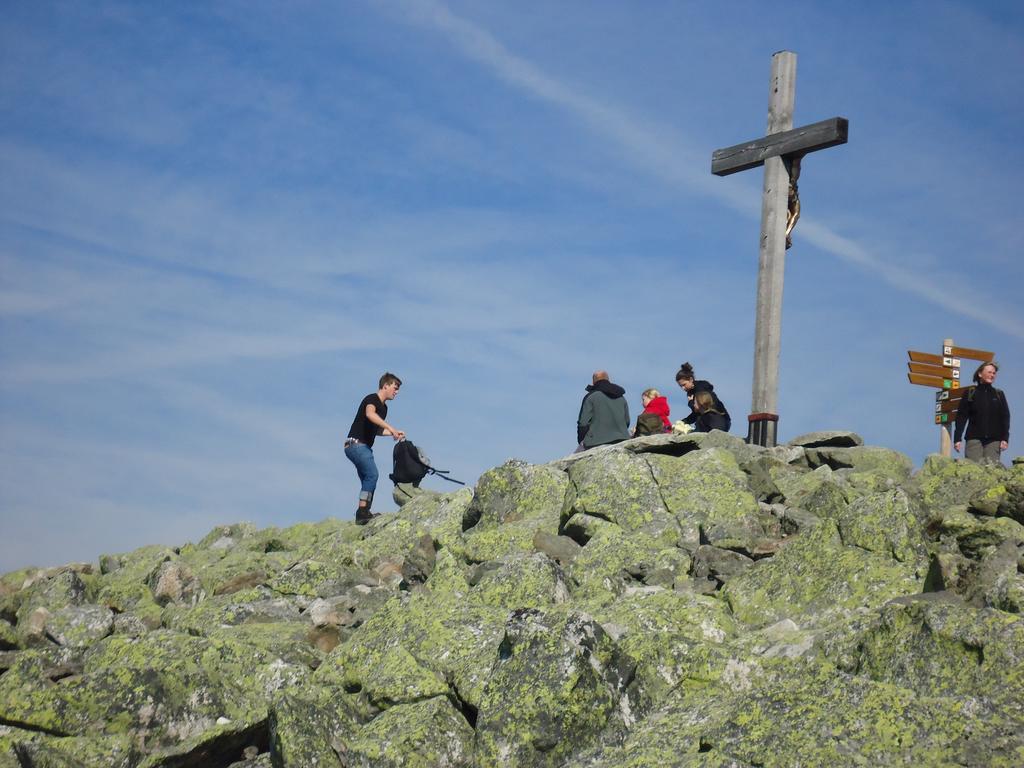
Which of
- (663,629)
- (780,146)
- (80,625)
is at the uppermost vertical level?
(780,146)

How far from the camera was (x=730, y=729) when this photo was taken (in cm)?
823

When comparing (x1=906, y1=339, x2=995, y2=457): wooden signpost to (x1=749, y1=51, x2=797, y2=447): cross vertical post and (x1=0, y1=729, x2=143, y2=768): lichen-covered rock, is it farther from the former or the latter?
(x1=0, y1=729, x2=143, y2=768): lichen-covered rock

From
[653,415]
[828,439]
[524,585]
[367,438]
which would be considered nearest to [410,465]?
[367,438]

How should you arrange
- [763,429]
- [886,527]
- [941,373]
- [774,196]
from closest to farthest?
1. [886,527]
2. [763,429]
3. [774,196]
4. [941,373]

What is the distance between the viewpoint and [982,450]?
2208cm

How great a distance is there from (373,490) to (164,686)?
9519mm

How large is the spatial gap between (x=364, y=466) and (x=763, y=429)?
7392 millimetres

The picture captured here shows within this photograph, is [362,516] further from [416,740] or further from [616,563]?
[416,740]

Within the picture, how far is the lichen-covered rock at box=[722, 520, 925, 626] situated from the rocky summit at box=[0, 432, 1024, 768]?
28mm

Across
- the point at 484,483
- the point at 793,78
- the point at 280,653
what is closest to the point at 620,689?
the point at 280,653

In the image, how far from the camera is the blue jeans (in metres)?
20.5

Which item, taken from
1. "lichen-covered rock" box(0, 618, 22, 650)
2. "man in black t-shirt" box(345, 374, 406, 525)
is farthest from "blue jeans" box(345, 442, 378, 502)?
"lichen-covered rock" box(0, 618, 22, 650)

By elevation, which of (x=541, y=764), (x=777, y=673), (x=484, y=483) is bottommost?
(x=541, y=764)

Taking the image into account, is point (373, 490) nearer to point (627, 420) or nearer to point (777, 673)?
point (627, 420)
